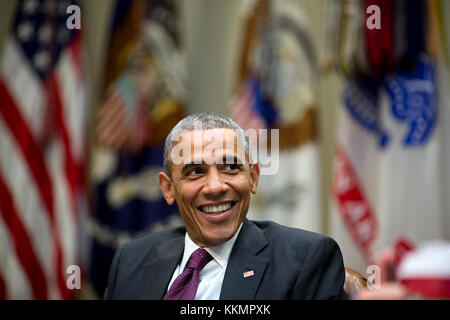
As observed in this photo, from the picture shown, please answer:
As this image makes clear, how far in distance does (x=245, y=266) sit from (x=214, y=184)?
21 cm

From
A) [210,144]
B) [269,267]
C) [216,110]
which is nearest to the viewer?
[210,144]

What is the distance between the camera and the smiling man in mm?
1065

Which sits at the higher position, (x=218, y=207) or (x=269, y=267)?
(x=218, y=207)

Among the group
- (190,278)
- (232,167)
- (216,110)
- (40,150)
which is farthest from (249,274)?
(40,150)

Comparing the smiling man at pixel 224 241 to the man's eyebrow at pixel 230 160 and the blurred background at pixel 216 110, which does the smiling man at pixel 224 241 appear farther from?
the blurred background at pixel 216 110

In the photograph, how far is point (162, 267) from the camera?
1248 mm

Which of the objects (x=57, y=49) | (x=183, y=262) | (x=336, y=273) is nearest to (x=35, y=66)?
(x=57, y=49)

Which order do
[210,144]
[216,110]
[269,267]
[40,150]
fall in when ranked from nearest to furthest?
[210,144] < [269,267] < [216,110] < [40,150]

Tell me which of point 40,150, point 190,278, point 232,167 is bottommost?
point 190,278

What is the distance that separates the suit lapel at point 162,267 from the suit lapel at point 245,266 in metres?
0.14

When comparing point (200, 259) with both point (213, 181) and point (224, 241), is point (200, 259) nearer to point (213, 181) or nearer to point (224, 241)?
point (224, 241)

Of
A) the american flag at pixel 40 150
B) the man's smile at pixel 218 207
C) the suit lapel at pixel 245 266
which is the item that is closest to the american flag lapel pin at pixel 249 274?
the suit lapel at pixel 245 266

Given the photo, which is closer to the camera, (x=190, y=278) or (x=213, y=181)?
(x=213, y=181)

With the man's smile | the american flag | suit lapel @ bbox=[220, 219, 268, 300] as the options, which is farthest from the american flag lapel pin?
the american flag
